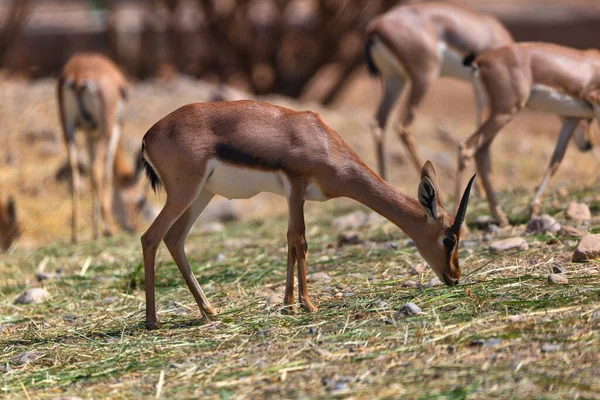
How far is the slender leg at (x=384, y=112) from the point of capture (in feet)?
31.5

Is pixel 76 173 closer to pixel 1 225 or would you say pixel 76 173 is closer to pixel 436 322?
pixel 1 225

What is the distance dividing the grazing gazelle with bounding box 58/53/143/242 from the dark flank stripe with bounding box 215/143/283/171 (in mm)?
4793

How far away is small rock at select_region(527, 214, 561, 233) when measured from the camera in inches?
256

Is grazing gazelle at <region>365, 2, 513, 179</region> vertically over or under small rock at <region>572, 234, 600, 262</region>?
over

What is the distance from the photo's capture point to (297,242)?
16.6 ft

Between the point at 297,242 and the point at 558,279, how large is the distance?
55.7 inches

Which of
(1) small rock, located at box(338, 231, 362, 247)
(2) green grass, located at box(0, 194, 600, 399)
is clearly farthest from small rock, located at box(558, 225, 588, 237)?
(1) small rock, located at box(338, 231, 362, 247)

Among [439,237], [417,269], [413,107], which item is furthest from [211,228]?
[439,237]

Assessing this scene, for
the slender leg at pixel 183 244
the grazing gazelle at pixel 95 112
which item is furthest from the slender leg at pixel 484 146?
the grazing gazelle at pixel 95 112

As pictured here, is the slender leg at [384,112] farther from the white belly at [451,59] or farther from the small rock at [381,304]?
the small rock at [381,304]

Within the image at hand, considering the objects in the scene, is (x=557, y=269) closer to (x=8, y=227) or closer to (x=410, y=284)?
(x=410, y=284)

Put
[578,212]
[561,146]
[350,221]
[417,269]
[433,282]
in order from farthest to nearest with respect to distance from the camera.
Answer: [350,221] < [561,146] < [578,212] < [417,269] < [433,282]

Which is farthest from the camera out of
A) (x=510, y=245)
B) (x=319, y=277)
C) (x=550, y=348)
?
(x=510, y=245)

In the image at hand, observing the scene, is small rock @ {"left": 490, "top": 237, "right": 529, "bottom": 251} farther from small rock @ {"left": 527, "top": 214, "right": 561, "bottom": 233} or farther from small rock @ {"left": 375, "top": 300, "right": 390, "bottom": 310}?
small rock @ {"left": 375, "top": 300, "right": 390, "bottom": 310}
